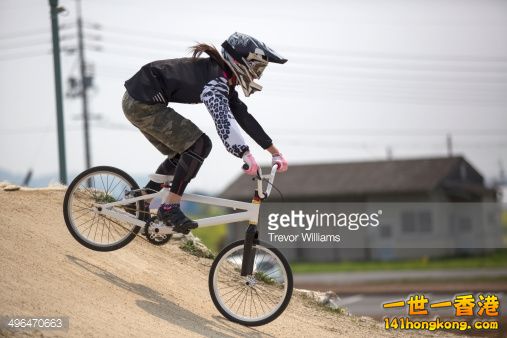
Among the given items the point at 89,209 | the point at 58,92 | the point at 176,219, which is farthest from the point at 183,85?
the point at 58,92

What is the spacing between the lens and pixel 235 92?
25.5 feet

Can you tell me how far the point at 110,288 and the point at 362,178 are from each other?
45247 mm

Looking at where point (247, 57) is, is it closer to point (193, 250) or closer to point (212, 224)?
point (212, 224)

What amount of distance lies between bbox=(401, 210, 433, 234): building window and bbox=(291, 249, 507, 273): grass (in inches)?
102

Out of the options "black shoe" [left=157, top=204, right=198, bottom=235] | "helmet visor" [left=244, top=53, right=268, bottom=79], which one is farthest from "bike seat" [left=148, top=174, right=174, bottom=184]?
"helmet visor" [left=244, top=53, right=268, bottom=79]

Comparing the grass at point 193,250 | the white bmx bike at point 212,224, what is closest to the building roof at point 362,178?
the grass at point 193,250

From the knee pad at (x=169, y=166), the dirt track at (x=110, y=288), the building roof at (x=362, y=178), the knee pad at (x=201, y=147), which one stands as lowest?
the dirt track at (x=110, y=288)

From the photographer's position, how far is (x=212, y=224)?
792 centimetres

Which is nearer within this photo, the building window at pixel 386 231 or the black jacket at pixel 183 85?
the black jacket at pixel 183 85

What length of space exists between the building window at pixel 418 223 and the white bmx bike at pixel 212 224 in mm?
40143

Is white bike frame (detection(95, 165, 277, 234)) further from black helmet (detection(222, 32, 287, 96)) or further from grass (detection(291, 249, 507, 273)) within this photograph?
grass (detection(291, 249, 507, 273))

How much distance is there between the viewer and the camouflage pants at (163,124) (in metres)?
7.58

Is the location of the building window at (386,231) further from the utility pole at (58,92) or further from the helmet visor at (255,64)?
the helmet visor at (255,64)

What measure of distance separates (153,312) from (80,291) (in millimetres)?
797
